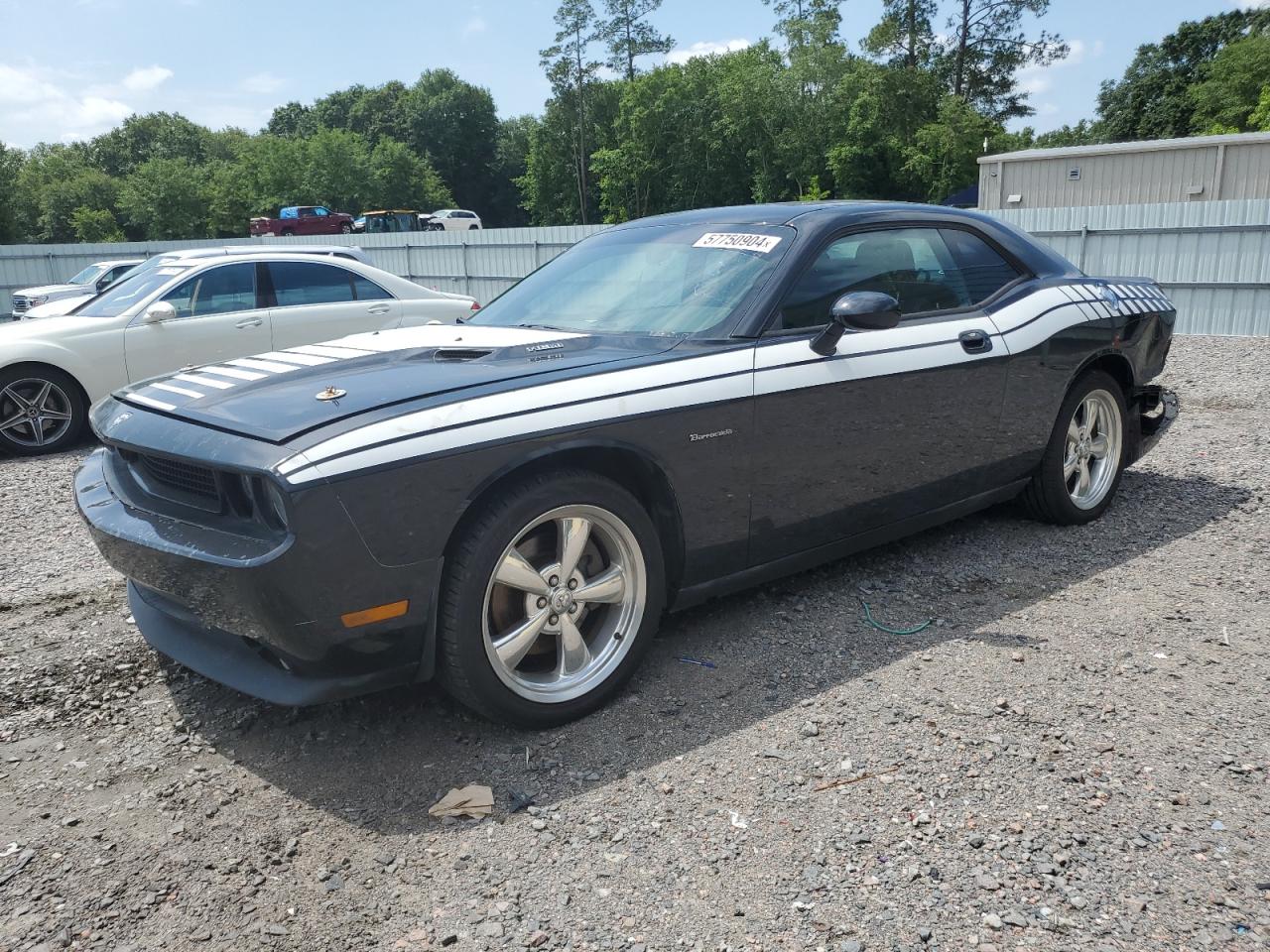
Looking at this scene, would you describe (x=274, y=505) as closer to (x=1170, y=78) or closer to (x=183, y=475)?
(x=183, y=475)

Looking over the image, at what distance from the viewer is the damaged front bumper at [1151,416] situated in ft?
17.7

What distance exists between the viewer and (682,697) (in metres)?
3.38

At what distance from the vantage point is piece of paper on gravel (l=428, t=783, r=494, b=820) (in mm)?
2750

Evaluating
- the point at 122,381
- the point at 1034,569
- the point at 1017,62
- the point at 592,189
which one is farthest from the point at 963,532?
the point at 592,189

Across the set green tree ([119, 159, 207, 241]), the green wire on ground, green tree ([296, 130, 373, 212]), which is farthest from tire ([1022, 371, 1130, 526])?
green tree ([119, 159, 207, 241])

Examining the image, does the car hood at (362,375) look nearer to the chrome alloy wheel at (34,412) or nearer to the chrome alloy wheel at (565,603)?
the chrome alloy wheel at (565,603)

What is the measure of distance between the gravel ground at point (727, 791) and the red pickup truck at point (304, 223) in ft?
144

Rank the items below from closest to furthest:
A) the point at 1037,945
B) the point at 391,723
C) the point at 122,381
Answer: the point at 1037,945 < the point at 391,723 < the point at 122,381

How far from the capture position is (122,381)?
8.42 metres

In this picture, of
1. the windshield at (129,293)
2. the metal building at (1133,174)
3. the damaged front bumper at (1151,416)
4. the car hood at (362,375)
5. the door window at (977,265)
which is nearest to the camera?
the car hood at (362,375)

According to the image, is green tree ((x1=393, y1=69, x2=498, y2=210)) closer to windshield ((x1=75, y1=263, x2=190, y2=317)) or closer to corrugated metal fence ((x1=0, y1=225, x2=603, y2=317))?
corrugated metal fence ((x1=0, y1=225, x2=603, y2=317))

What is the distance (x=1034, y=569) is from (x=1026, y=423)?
676 mm

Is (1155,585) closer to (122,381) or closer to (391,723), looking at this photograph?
(391,723)

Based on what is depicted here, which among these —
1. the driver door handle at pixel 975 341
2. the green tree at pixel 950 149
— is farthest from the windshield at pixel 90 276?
the green tree at pixel 950 149
